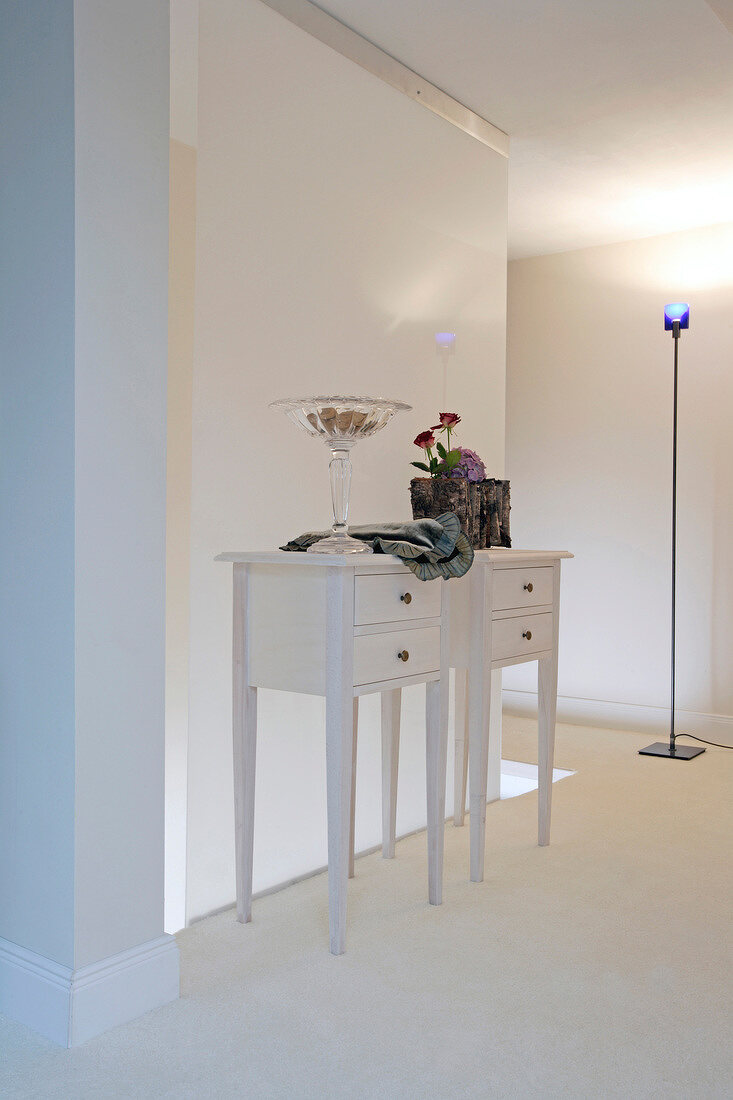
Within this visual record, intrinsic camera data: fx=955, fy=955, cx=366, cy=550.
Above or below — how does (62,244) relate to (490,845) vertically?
above

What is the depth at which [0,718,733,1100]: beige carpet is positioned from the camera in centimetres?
154

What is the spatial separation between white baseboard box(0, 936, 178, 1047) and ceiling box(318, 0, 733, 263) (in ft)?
7.88

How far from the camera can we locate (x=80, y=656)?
5.42 ft

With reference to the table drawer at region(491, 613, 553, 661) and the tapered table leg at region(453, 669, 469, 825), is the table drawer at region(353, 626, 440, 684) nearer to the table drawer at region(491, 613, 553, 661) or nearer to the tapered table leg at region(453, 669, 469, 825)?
the table drawer at region(491, 613, 553, 661)

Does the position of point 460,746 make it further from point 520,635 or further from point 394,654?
point 394,654

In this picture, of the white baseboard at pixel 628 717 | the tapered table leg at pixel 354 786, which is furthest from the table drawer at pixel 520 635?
the white baseboard at pixel 628 717

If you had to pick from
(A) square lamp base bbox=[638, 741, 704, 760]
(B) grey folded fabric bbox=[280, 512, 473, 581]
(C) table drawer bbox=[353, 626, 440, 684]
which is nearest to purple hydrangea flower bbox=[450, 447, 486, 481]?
(B) grey folded fabric bbox=[280, 512, 473, 581]

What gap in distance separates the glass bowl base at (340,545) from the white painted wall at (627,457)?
282cm

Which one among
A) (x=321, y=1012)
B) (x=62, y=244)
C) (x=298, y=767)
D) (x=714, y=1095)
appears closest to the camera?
(x=714, y=1095)

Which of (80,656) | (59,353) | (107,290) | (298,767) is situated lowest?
(298,767)

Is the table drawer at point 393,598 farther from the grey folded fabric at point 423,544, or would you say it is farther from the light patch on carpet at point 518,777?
the light patch on carpet at point 518,777

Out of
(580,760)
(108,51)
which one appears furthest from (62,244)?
(580,760)

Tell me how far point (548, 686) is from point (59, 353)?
1.69m

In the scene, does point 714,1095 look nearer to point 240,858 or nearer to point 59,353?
point 240,858
